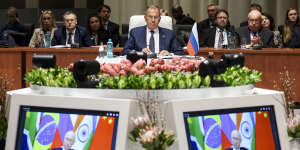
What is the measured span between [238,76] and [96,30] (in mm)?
5728

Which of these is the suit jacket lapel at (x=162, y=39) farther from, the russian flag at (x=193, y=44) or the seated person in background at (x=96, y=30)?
the seated person in background at (x=96, y=30)

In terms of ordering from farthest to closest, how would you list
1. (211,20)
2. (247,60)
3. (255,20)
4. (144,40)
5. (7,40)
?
(211,20) → (7,40) → (255,20) → (247,60) → (144,40)

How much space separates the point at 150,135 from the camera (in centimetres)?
189

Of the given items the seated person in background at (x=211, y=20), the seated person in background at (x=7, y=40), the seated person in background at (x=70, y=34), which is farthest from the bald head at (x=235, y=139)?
the seated person in background at (x=211, y=20)

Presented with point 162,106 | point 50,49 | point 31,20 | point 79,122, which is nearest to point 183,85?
point 162,106

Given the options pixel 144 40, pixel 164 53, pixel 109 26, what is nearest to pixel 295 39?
pixel 144 40

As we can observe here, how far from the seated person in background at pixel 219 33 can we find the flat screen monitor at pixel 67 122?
5284 millimetres

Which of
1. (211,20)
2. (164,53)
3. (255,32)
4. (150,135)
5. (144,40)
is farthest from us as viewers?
(211,20)

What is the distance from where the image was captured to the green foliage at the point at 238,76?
2.36 meters

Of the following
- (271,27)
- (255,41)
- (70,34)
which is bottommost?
(255,41)

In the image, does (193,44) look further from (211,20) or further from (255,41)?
(211,20)

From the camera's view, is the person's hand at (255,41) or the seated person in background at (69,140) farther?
the person's hand at (255,41)

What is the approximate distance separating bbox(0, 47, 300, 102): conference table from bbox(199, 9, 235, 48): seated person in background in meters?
0.50

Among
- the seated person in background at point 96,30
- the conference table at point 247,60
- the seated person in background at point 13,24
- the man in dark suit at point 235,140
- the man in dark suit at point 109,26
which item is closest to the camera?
the man in dark suit at point 235,140
